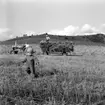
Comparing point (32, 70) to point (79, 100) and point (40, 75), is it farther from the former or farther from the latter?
point (79, 100)

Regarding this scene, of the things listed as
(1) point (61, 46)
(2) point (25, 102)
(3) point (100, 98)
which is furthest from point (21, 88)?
(1) point (61, 46)

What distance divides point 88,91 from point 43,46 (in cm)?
1452

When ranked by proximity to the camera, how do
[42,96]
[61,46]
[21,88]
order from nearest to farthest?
[42,96] → [21,88] → [61,46]

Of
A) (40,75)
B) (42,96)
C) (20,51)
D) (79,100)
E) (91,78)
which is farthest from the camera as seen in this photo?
(20,51)

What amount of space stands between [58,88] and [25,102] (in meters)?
1.24

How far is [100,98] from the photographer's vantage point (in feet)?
16.5

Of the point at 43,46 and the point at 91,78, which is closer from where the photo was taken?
the point at 91,78

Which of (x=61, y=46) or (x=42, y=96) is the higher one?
(x=61, y=46)

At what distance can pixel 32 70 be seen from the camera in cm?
754

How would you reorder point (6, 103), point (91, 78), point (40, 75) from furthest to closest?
point (40, 75)
point (91, 78)
point (6, 103)

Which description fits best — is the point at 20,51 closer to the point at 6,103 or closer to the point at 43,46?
the point at 43,46

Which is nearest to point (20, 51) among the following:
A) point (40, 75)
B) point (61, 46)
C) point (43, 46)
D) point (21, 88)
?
point (43, 46)

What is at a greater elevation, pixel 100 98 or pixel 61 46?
pixel 61 46

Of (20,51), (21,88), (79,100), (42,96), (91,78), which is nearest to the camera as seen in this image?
(79,100)
